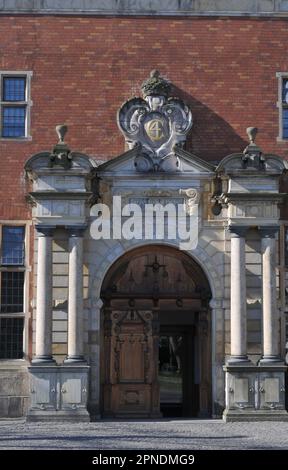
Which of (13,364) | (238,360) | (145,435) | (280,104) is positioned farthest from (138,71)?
(145,435)

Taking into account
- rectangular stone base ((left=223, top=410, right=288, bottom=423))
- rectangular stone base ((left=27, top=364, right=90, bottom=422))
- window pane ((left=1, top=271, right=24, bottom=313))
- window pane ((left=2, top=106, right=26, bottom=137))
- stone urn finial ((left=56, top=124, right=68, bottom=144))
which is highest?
window pane ((left=2, top=106, right=26, bottom=137))

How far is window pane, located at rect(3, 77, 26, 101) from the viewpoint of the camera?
816 inches

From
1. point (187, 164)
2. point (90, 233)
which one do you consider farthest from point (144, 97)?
point (90, 233)

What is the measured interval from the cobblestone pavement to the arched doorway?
0.90 m

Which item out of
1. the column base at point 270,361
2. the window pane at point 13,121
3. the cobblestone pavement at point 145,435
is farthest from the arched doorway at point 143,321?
the window pane at point 13,121

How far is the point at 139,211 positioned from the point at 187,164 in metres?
1.34

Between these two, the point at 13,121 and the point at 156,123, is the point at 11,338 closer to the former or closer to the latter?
the point at 13,121

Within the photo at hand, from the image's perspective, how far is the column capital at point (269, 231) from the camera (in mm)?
19406

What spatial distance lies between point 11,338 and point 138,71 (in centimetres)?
612

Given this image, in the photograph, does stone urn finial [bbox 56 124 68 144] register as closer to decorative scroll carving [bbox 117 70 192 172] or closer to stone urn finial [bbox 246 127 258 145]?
decorative scroll carving [bbox 117 70 192 172]

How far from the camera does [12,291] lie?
2008 cm

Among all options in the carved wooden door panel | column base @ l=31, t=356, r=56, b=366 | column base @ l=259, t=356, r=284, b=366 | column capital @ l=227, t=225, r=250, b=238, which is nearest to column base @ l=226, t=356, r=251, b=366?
column base @ l=259, t=356, r=284, b=366

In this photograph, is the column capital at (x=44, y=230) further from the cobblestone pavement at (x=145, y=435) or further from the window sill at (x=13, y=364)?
the cobblestone pavement at (x=145, y=435)

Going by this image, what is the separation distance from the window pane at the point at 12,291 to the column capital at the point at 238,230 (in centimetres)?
437
